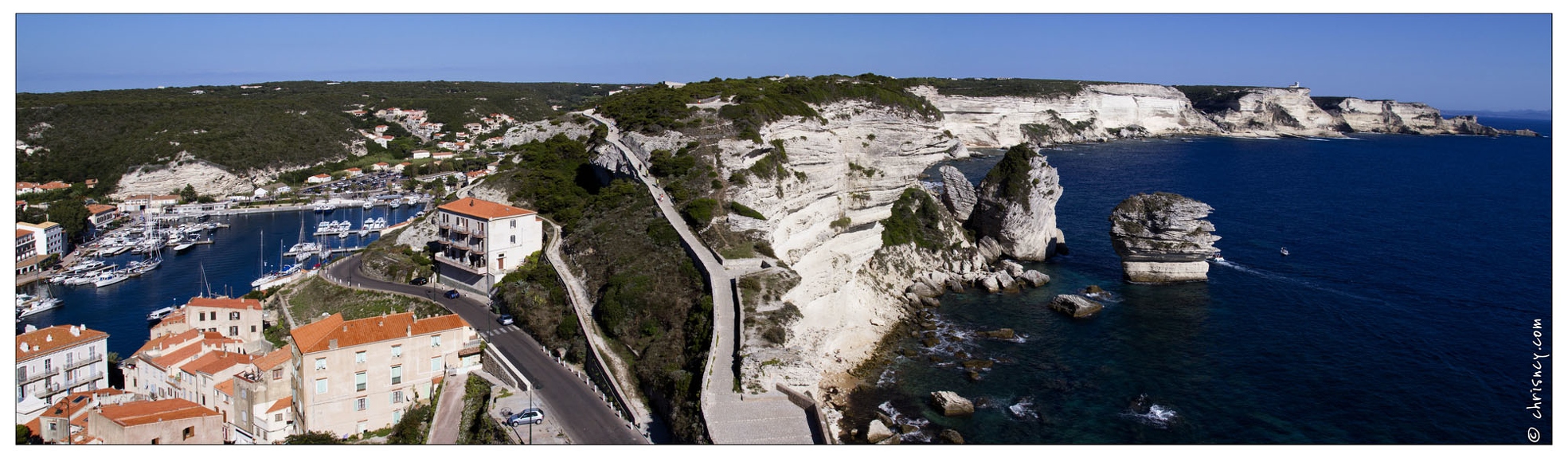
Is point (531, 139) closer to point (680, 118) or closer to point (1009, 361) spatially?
point (680, 118)

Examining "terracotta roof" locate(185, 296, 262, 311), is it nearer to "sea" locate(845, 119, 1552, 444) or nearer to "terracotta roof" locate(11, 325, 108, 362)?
"terracotta roof" locate(11, 325, 108, 362)

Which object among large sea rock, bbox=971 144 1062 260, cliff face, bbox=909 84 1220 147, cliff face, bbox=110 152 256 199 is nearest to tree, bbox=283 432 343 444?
→ large sea rock, bbox=971 144 1062 260

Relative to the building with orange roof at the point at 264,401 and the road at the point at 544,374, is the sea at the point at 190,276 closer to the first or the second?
the road at the point at 544,374

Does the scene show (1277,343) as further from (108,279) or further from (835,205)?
(108,279)

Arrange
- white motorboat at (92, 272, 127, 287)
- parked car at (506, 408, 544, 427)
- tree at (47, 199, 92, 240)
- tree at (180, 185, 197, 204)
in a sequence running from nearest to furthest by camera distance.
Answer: parked car at (506, 408, 544, 427)
white motorboat at (92, 272, 127, 287)
tree at (47, 199, 92, 240)
tree at (180, 185, 197, 204)

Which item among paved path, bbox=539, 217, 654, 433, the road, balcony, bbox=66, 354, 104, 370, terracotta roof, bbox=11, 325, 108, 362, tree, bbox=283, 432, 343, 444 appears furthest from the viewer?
balcony, bbox=66, 354, 104, 370

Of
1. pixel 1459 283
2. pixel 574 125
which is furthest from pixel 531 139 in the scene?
pixel 1459 283

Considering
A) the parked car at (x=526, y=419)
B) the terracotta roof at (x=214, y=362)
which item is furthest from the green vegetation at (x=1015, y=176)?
the terracotta roof at (x=214, y=362)
